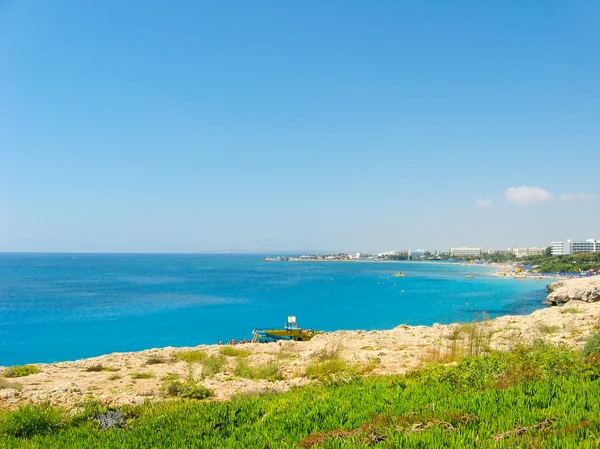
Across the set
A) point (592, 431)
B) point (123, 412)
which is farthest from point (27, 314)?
point (592, 431)

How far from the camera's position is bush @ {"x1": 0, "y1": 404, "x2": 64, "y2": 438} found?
7.10 m

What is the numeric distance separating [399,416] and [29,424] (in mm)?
6368

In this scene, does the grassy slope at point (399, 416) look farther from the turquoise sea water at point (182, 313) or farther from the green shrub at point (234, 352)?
the turquoise sea water at point (182, 313)

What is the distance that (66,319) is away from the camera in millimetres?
44688

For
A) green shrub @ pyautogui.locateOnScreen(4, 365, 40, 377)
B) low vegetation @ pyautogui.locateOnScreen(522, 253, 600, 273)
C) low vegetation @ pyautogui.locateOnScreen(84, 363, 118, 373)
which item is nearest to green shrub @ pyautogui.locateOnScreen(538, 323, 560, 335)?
low vegetation @ pyautogui.locateOnScreen(84, 363, 118, 373)

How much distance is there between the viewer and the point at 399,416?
6020 mm

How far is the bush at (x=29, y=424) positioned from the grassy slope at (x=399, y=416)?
2.4 inches

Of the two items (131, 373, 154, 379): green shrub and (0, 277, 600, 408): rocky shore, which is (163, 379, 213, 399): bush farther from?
(131, 373, 154, 379): green shrub

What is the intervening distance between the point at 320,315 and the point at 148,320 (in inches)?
793

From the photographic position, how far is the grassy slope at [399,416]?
5.00 m

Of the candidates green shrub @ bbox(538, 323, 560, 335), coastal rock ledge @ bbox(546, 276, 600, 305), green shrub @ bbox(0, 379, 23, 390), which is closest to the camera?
green shrub @ bbox(0, 379, 23, 390)

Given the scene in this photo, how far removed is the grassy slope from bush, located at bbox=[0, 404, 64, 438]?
6cm

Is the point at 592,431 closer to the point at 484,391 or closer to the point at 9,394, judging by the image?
the point at 484,391

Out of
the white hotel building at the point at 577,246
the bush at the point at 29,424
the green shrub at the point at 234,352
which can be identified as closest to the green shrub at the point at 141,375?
the green shrub at the point at 234,352
